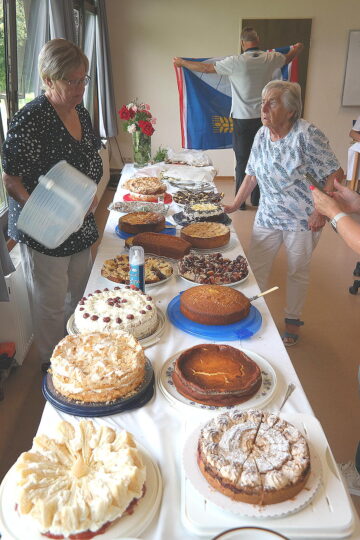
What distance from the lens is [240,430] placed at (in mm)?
937

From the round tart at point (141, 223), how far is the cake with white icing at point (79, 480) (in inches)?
55.2

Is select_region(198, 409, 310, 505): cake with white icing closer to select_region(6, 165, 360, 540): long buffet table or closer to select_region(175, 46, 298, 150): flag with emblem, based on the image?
select_region(6, 165, 360, 540): long buffet table

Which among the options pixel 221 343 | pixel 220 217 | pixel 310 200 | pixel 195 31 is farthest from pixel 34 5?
pixel 195 31

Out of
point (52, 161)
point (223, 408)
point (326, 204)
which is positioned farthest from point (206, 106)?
point (223, 408)

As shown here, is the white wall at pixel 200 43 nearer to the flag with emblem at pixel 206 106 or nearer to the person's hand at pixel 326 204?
the flag with emblem at pixel 206 106

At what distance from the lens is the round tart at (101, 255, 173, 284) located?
174 centimetres

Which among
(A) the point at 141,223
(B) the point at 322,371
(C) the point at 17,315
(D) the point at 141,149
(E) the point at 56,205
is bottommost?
(B) the point at 322,371

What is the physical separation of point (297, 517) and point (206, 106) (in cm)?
410

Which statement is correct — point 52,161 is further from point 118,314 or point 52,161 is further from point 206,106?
point 206,106

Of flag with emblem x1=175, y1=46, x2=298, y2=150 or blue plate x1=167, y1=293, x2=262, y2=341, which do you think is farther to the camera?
flag with emblem x1=175, y1=46, x2=298, y2=150

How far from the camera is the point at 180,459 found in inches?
37.9

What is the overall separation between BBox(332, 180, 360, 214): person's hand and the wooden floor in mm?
1017

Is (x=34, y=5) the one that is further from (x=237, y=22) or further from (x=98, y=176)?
(x=237, y=22)

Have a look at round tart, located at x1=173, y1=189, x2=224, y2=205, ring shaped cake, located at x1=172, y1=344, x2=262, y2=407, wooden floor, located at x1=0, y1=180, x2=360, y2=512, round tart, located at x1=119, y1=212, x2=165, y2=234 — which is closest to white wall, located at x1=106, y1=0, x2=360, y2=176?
wooden floor, located at x1=0, y1=180, x2=360, y2=512
